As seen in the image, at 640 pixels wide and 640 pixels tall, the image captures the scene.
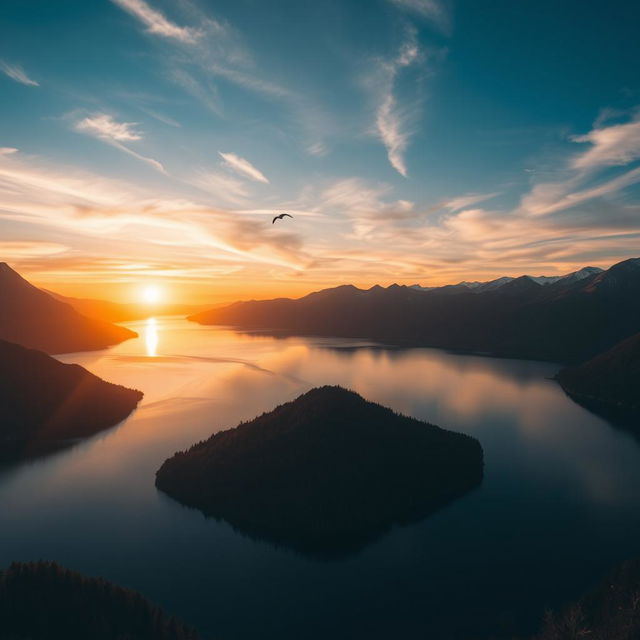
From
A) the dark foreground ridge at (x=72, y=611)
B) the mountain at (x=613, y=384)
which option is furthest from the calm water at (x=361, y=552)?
the mountain at (x=613, y=384)

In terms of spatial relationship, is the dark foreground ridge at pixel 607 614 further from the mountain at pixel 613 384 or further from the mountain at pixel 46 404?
the mountain at pixel 46 404

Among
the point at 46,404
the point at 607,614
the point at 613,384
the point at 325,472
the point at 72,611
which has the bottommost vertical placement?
the point at 72,611

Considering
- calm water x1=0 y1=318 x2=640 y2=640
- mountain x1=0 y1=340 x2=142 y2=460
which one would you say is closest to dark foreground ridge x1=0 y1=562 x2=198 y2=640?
calm water x1=0 y1=318 x2=640 y2=640

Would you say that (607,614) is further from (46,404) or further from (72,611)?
(46,404)

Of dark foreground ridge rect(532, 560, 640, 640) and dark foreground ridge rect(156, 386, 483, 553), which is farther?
dark foreground ridge rect(156, 386, 483, 553)

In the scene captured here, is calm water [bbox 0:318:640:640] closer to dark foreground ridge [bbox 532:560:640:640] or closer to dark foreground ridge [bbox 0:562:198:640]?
dark foreground ridge [bbox 532:560:640:640]

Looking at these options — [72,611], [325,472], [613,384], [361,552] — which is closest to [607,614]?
[361,552]
